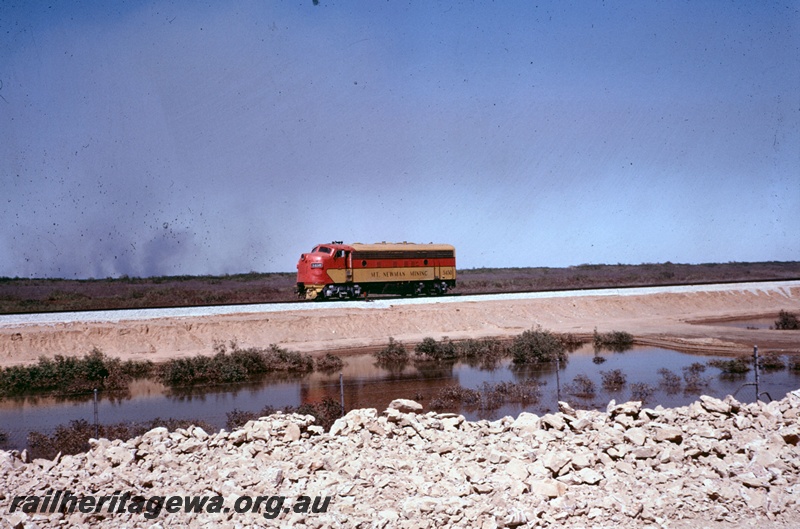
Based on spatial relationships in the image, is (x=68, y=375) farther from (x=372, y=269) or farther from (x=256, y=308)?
(x=372, y=269)

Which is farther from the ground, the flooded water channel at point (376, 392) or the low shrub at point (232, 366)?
the low shrub at point (232, 366)

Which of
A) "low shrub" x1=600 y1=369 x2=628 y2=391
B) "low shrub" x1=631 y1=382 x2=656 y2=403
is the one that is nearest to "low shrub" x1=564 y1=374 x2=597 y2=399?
"low shrub" x1=600 y1=369 x2=628 y2=391

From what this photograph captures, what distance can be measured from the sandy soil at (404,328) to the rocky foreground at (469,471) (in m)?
17.2

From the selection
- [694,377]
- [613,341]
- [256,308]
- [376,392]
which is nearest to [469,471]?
[376,392]

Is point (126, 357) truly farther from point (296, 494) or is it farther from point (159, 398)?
point (296, 494)

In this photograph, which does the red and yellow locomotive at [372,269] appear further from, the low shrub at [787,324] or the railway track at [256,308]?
the low shrub at [787,324]

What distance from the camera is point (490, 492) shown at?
8.94 meters

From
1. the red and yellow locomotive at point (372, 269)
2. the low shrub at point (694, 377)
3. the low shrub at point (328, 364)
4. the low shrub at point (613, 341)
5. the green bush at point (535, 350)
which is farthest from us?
the red and yellow locomotive at point (372, 269)

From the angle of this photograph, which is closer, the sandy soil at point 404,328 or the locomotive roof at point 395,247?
the sandy soil at point 404,328

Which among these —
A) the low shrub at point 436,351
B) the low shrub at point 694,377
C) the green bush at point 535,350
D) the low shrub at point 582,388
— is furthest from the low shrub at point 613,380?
the low shrub at point 436,351

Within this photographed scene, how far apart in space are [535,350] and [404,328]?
26.2ft

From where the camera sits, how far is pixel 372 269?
38156 millimetres

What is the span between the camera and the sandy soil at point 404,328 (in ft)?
89.0

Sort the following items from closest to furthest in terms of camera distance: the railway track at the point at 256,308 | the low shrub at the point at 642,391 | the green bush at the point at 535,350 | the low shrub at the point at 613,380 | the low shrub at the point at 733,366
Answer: the low shrub at the point at 642,391 < the low shrub at the point at 613,380 < the low shrub at the point at 733,366 < the green bush at the point at 535,350 < the railway track at the point at 256,308
